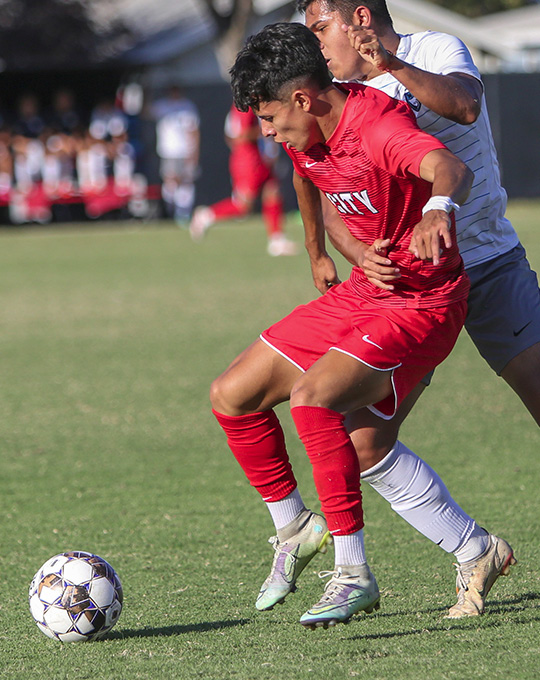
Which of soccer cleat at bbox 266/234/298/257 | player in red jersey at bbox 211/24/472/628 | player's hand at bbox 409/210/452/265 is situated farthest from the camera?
soccer cleat at bbox 266/234/298/257

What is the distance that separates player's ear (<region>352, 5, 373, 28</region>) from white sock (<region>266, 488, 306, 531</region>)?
5.75 ft

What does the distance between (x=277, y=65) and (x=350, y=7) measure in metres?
0.66

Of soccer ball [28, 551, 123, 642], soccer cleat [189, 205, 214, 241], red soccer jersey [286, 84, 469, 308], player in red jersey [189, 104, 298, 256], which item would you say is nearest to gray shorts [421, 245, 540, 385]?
red soccer jersey [286, 84, 469, 308]

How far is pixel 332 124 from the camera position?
11.8ft

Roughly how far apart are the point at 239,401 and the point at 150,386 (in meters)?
4.80

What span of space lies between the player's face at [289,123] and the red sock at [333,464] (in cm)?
89

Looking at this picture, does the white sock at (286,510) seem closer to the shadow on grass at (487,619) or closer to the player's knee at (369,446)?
the player's knee at (369,446)

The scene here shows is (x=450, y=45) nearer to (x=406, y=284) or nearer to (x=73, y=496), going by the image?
(x=406, y=284)

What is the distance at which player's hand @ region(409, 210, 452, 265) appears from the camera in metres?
3.15

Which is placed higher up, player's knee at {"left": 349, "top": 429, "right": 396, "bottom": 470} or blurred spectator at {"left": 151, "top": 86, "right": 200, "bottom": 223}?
player's knee at {"left": 349, "top": 429, "right": 396, "bottom": 470}

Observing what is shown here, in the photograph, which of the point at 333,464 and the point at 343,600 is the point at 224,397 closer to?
the point at 333,464

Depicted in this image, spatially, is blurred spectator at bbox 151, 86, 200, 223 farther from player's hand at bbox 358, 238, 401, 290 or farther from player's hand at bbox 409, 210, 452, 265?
player's hand at bbox 409, 210, 452, 265

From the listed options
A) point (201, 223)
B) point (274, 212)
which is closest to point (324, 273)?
point (274, 212)

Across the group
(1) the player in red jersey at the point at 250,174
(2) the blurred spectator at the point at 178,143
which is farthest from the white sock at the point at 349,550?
(2) the blurred spectator at the point at 178,143
